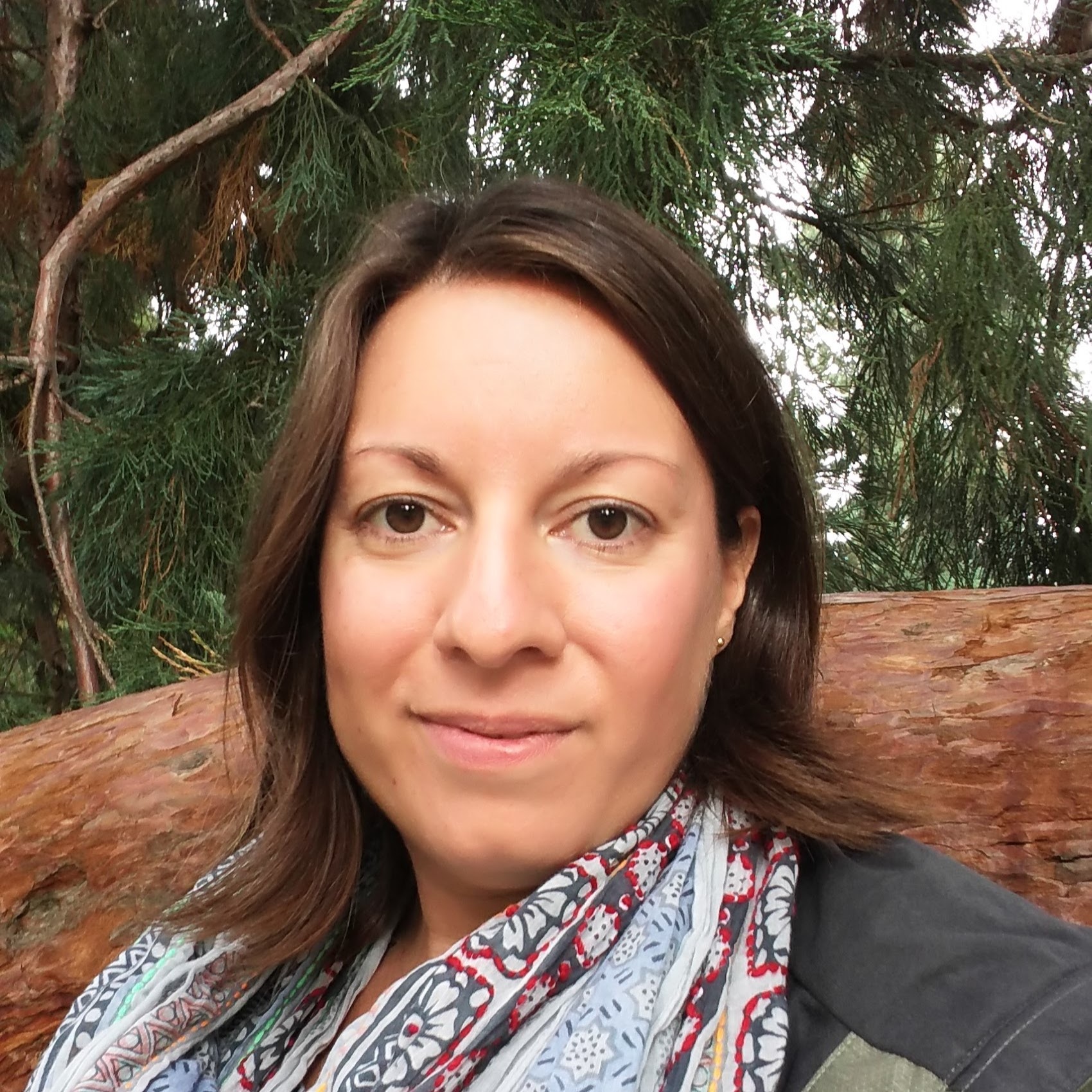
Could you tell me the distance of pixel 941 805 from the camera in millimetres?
1154

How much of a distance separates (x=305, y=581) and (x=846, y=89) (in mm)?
1226

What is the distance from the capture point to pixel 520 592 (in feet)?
2.12

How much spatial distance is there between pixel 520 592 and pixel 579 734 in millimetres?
112

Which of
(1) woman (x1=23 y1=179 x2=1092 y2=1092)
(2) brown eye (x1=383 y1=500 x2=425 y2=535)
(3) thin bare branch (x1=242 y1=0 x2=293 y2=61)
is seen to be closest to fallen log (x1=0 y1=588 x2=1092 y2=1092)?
(1) woman (x1=23 y1=179 x2=1092 y2=1092)

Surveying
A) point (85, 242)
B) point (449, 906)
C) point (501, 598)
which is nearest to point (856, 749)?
point (449, 906)

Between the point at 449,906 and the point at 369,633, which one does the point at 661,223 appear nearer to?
the point at 369,633

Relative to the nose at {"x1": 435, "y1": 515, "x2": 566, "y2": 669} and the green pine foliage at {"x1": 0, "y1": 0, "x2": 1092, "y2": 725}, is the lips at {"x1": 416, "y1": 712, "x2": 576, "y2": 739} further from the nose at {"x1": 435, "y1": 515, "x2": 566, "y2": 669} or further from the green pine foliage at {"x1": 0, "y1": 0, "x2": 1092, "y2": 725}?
the green pine foliage at {"x1": 0, "y1": 0, "x2": 1092, "y2": 725}

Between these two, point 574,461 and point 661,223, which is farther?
point 661,223

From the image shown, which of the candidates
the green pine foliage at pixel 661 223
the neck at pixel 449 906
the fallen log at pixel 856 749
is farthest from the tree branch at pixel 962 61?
the neck at pixel 449 906

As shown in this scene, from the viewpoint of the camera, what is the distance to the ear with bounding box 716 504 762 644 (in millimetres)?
801

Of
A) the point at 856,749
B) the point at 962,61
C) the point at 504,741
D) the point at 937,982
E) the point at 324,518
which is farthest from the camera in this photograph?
the point at 962,61

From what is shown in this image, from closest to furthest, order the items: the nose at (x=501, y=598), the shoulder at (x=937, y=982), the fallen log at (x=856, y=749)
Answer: the shoulder at (x=937, y=982)
the nose at (x=501, y=598)
the fallen log at (x=856, y=749)

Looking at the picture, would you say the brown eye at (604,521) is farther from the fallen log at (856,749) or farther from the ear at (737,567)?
the fallen log at (856,749)

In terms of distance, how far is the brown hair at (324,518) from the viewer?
0.74 m
